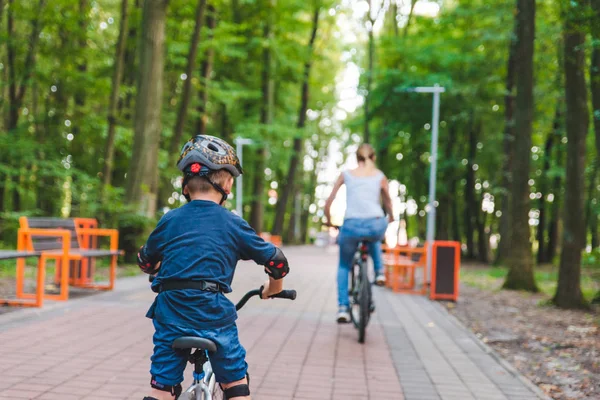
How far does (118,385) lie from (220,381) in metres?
2.43

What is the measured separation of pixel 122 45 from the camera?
19031 millimetres

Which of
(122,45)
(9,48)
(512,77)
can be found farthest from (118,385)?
(512,77)

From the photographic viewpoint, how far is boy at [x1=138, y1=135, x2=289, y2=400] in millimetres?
2463

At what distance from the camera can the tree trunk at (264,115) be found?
27719 mm

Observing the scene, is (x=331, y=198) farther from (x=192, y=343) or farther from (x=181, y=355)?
(x=192, y=343)

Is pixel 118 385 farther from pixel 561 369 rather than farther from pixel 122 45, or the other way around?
pixel 122 45

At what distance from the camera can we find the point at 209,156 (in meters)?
2.59

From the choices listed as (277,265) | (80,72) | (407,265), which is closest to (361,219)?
(277,265)

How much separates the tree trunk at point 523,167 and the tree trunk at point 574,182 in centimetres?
253

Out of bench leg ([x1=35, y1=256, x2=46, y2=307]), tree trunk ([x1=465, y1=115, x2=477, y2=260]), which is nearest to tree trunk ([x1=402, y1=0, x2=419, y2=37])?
tree trunk ([x1=465, y1=115, x2=477, y2=260])

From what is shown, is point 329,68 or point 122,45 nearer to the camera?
point 122,45

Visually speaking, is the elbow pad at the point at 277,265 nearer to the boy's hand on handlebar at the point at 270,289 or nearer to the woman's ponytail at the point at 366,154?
the boy's hand on handlebar at the point at 270,289

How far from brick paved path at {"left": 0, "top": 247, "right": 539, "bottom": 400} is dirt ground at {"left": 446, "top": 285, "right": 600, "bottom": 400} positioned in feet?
1.05

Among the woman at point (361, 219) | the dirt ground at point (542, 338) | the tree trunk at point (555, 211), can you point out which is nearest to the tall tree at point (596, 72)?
the dirt ground at point (542, 338)
